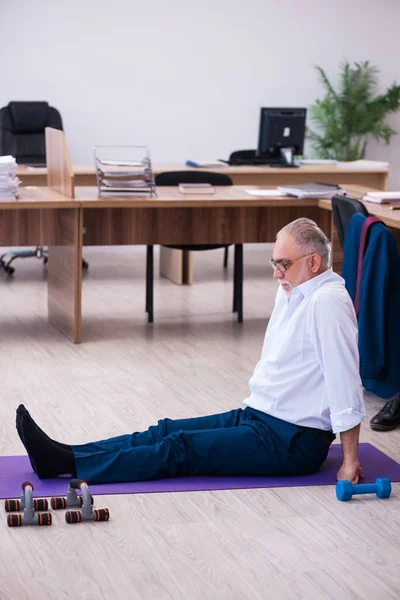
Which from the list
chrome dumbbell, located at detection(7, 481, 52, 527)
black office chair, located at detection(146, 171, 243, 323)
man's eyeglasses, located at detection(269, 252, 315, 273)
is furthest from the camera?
black office chair, located at detection(146, 171, 243, 323)

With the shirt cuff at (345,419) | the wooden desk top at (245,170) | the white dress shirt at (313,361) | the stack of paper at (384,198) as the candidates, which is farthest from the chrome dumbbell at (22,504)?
the wooden desk top at (245,170)

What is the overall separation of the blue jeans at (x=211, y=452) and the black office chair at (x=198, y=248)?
2.54 metres

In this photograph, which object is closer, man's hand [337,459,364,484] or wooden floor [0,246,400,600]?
wooden floor [0,246,400,600]

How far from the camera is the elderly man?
296 centimetres

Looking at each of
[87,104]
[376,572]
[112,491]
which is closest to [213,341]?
[112,491]

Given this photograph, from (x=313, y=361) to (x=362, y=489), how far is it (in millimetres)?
424

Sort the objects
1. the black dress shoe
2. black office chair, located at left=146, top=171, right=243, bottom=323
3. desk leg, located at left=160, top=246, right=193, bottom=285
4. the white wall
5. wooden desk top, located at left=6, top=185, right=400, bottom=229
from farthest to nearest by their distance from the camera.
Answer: the white wall
desk leg, located at left=160, top=246, right=193, bottom=285
black office chair, located at left=146, top=171, right=243, bottom=323
wooden desk top, located at left=6, top=185, right=400, bottom=229
the black dress shoe

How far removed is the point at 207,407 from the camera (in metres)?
4.03

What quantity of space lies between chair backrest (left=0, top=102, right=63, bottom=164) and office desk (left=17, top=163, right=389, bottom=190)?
0.53 meters

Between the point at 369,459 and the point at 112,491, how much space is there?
0.94m

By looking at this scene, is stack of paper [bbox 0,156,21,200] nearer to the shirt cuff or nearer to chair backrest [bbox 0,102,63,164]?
the shirt cuff

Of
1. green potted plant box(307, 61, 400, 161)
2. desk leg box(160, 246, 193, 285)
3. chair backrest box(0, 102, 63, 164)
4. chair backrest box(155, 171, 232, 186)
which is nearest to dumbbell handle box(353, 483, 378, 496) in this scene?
chair backrest box(155, 171, 232, 186)

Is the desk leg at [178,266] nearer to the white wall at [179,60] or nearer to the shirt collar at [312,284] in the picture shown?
the white wall at [179,60]

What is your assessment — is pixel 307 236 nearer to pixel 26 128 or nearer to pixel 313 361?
pixel 313 361
